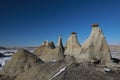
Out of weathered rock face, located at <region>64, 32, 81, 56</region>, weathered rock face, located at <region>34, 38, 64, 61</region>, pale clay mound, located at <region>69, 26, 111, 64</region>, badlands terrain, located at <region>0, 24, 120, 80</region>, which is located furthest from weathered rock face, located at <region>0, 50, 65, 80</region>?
weathered rock face, located at <region>64, 32, 81, 56</region>

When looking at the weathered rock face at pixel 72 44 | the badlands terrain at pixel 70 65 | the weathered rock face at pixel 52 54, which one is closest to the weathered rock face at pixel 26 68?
the badlands terrain at pixel 70 65

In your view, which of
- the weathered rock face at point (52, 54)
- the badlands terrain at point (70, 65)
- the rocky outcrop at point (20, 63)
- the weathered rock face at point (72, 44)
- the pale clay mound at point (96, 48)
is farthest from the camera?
the weathered rock face at point (72, 44)

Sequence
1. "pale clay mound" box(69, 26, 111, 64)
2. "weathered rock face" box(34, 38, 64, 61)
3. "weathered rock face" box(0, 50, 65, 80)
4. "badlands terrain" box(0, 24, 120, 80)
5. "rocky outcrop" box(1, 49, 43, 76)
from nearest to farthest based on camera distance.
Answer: "badlands terrain" box(0, 24, 120, 80), "weathered rock face" box(0, 50, 65, 80), "rocky outcrop" box(1, 49, 43, 76), "pale clay mound" box(69, 26, 111, 64), "weathered rock face" box(34, 38, 64, 61)

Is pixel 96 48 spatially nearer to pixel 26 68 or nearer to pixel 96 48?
pixel 96 48

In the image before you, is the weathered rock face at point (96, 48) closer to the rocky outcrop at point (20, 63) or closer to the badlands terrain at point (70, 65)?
the badlands terrain at point (70, 65)

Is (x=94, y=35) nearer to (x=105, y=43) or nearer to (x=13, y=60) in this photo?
(x=105, y=43)

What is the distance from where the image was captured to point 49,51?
38.2m

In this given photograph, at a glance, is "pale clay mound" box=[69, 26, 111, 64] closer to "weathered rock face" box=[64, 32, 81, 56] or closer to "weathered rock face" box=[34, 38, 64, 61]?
"weathered rock face" box=[34, 38, 64, 61]

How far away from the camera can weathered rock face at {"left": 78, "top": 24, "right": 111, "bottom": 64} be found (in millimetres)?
25766

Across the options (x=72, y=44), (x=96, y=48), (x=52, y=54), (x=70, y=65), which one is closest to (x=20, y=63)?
(x=70, y=65)

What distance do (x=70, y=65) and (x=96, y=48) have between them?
1388cm

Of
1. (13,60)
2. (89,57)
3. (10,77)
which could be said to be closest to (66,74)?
(10,77)

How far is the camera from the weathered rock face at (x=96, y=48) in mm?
25766

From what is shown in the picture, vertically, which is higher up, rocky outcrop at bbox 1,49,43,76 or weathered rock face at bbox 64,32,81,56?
weathered rock face at bbox 64,32,81,56
